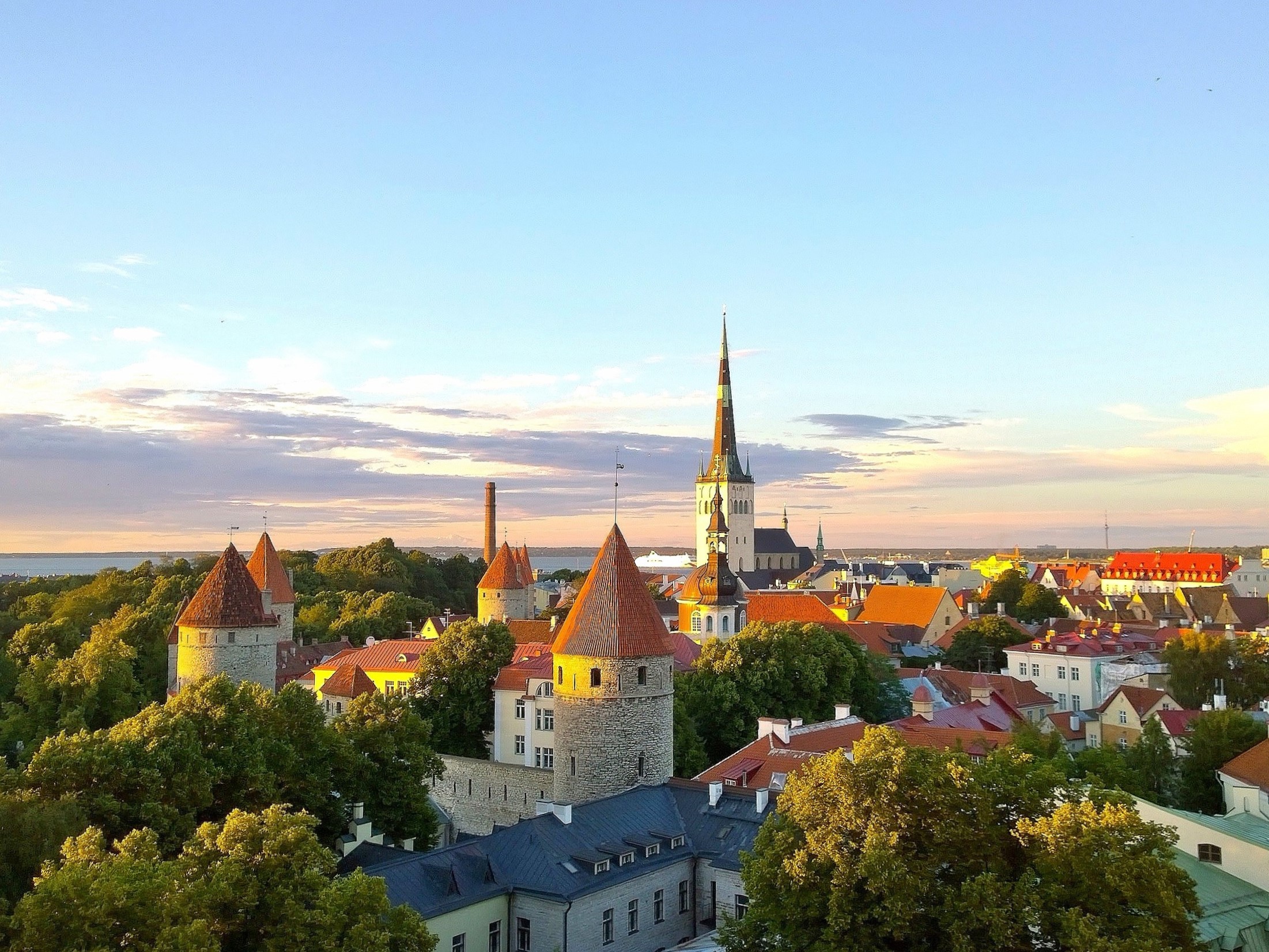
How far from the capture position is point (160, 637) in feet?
195

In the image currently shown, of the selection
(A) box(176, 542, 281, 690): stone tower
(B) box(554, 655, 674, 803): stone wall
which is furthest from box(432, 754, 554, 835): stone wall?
(A) box(176, 542, 281, 690): stone tower

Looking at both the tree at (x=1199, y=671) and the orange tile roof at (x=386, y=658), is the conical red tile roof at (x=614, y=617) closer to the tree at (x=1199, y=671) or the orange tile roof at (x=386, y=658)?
the orange tile roof at (x=386, y=658)

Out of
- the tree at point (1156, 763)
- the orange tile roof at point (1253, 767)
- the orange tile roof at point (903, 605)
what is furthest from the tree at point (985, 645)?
the orange tile roof at point (1253, 767)

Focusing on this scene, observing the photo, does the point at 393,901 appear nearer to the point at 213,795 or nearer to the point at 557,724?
the point at 213,795

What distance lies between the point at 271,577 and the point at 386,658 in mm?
6947

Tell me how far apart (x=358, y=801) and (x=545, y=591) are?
345 feet

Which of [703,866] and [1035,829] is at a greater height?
[1035,829]

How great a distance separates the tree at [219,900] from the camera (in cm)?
1416

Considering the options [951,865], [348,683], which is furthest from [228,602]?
[951,865]

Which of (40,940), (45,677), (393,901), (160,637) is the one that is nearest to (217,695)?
(393,901)

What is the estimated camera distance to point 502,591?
65250mm

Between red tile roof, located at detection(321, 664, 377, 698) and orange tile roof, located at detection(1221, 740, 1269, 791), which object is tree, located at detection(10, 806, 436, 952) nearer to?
orange tile roof, located at detection(1221, 740, 1269, 791)

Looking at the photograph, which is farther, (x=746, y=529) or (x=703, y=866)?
(x=746, y=529)

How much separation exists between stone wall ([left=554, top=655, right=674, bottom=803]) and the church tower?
83296mm
